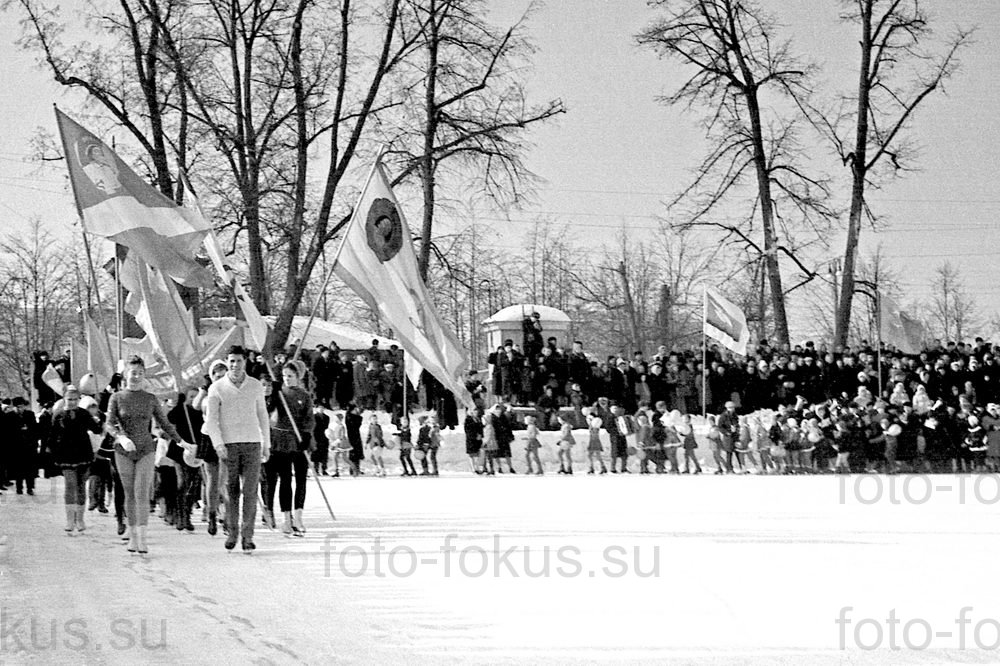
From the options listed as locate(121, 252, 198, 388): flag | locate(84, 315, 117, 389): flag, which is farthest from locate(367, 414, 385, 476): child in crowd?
locate(121, 252, 198, 388): flag

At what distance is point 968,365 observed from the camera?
3303 cm

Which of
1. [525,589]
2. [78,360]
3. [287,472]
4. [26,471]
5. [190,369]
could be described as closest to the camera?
[525,589]

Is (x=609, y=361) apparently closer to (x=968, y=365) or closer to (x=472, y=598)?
(x=968, y=365)

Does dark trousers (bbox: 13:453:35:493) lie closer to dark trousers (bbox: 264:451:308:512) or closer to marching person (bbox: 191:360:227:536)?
marching person (bbox: 191:360:227:536)

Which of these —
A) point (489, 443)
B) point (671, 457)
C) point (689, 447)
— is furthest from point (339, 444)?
point (689, 447)

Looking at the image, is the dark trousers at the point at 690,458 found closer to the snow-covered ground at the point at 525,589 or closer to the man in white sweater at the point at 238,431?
the snow-covered ground at the point at 525,589

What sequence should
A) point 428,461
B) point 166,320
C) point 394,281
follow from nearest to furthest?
point 394,281
point 166,320
point 428,461

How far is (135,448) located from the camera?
12.1m

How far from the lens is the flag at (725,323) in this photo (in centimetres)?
3422

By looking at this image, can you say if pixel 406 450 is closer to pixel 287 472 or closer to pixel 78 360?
pixel 78 360

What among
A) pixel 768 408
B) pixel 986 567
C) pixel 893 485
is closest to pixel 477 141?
pixel 768 408

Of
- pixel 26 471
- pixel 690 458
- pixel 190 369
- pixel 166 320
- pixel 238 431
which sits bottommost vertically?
pixel 690 458

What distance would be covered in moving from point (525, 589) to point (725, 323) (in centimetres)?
2597

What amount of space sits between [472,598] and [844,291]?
105ft
